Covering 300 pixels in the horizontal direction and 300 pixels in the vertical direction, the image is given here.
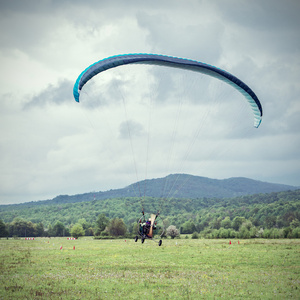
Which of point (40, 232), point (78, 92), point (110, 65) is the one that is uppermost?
point (110, 65)

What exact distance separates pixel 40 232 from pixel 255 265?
99481 mm

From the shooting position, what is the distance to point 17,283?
2288 cm

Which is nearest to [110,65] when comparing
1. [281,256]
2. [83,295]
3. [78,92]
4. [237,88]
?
[78,92]

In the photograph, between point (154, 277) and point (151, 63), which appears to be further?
point (151, 63)

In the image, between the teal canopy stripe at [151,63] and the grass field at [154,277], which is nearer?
the grass field at [154,277]

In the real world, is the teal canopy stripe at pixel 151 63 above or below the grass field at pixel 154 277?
above

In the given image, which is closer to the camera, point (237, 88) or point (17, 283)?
point (17, 283)

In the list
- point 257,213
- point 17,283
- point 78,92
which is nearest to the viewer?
point 17,283

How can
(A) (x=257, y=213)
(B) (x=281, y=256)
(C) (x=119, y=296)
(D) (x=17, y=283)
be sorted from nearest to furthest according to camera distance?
(C) (x=119, y=296)
(D) (x=17, y=283)
(B) (x=281, y=256)
(A) (x=257, y=213)

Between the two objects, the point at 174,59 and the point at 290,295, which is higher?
the point at 174,59

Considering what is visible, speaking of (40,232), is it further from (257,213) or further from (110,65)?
(110,65)

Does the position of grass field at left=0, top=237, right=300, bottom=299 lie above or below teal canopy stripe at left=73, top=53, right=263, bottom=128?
below

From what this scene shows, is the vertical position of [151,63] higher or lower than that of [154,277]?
higher

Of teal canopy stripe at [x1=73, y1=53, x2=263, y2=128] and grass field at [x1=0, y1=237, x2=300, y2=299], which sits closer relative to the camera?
grass field at [x1=0, y1=237, x2=300, y2=299]
